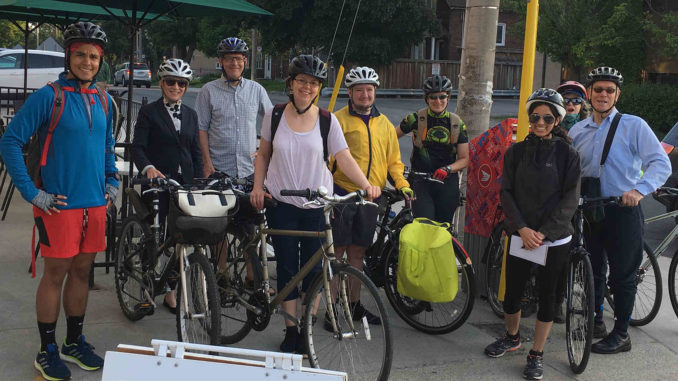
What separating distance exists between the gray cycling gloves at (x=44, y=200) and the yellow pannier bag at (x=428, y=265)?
2.25 meters

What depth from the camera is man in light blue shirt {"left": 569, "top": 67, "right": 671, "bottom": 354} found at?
16.3 ft

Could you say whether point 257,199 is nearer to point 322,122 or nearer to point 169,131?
point 322,122

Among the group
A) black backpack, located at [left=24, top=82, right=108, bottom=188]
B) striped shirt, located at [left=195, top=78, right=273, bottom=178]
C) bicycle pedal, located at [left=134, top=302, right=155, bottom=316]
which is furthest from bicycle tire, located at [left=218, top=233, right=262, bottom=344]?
black backpack, located at [left=24, top=82, right=108, bottom=188]

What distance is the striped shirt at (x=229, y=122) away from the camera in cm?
573

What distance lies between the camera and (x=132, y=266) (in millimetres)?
5434

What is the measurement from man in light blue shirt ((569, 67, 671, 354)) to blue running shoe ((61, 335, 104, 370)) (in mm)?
3250

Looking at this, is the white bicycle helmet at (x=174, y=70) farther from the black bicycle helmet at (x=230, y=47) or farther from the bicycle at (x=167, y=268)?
the bicycle at (x=167, y=268)

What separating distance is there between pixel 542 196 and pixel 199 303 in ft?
7.07

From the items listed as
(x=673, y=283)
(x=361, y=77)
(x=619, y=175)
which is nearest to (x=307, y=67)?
(x=361, y=77)

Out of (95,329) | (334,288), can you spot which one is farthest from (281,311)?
(95,329)

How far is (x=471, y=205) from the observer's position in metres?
6.21

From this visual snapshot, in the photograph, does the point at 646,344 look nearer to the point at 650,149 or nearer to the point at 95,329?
the point at 650,149

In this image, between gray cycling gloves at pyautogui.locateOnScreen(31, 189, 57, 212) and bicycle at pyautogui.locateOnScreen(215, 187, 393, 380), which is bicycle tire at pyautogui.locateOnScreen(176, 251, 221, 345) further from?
gray cycling gloves at pyautogui.locateOnScreen(31, 189, 57, 212)

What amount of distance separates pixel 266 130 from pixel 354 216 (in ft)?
3.02
